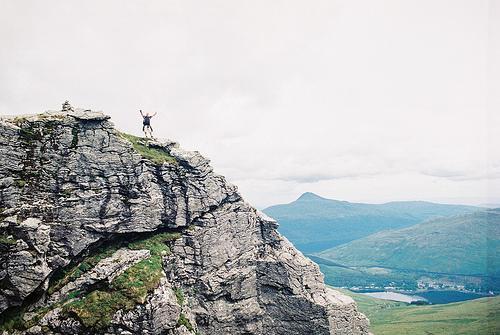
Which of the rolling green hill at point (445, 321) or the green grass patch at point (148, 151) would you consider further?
the rolling green hill at point (445, 321)

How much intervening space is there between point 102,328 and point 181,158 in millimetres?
20537

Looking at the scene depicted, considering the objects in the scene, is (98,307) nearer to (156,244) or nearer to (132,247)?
(132,247)

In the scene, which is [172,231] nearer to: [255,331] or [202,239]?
[202,239]

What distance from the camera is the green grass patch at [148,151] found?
143 ft

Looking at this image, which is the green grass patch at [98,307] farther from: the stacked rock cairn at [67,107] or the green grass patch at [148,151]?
the stacked rock cairn at [67,107]

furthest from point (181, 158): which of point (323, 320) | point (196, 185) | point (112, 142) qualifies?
point (323, 320)

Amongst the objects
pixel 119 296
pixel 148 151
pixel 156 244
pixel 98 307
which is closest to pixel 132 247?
pixel 156 244

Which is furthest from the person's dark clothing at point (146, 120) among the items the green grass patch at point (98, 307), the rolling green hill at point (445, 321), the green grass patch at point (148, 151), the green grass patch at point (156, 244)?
the rolling green hill at point (445, 321)

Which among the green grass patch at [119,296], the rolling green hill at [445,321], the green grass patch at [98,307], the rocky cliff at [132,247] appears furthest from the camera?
the rolling green hill at [445,321]

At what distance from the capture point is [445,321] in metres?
161

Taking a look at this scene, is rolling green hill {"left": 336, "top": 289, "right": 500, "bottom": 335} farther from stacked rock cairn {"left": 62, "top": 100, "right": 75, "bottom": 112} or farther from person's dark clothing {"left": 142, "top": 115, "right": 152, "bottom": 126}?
stacked rock cairn {"left": 62, "top": 100, "right": 75, "bottom": 112}

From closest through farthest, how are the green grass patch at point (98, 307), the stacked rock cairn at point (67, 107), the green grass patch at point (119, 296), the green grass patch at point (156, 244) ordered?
the green grass patch at point (98, 307) < the green grass patch at point (119, 296) < the green grass patch at point (156, 244) < the stacked rock cairn at point (67, 107)

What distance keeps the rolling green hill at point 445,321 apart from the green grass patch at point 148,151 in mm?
128763

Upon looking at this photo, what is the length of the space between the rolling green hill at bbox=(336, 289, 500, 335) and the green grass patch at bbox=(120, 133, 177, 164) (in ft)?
422
